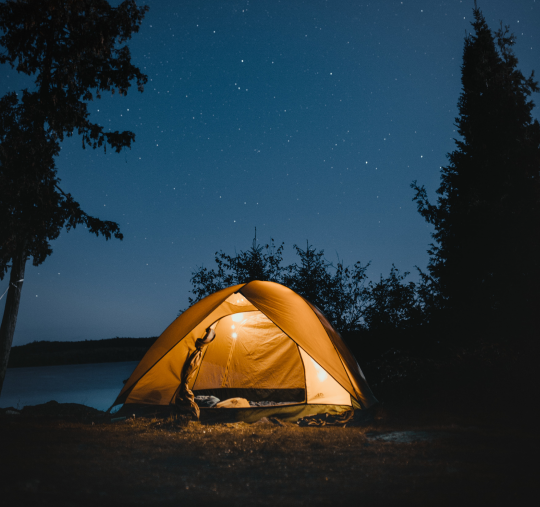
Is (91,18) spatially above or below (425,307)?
above

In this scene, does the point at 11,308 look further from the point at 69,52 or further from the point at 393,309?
the point at 393,309

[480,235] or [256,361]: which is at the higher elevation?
[480,235]

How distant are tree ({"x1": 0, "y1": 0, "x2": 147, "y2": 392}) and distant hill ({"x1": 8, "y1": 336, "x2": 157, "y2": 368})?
32.5m

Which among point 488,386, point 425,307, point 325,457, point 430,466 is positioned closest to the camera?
point 430,466

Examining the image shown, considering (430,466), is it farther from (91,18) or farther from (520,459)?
(91,18)

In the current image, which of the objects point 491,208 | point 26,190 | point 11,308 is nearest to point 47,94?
point 26,190

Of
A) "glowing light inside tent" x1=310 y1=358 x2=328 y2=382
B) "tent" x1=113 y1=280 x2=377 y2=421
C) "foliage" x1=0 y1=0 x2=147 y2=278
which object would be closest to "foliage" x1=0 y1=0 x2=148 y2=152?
"foliage" x1=0 y1=0 x2=147 y2=278

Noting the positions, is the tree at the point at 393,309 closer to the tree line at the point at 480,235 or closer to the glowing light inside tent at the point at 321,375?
the tree line at the point at 480,235

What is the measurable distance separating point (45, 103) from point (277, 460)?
835 cm

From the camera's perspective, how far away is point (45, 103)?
8000 millimetres

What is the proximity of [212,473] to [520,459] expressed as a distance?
9.15ft

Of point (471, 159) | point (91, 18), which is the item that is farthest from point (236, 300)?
point (471, 159)

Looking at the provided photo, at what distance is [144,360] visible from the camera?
20.6 feet

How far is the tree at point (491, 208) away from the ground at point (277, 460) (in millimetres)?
4822
